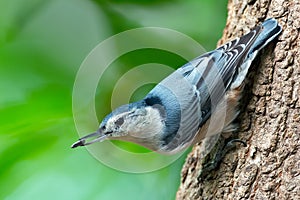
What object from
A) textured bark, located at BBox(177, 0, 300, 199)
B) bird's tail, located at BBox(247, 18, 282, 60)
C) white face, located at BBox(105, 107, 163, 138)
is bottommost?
textured bark, located at BBox(177, 0, 300, 199)

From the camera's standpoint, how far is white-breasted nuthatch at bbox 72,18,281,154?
2078mm

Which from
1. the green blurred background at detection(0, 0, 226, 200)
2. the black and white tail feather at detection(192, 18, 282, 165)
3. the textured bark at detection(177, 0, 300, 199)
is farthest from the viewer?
the green blurred background at detection(0, 0, 226, 200)

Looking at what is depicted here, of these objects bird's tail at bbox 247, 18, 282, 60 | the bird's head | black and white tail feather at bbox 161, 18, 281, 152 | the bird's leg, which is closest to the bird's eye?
the bird's head

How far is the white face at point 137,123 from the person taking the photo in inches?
78.8

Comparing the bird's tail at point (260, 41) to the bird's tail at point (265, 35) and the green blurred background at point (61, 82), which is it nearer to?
the bird's tail at point (265, 35)

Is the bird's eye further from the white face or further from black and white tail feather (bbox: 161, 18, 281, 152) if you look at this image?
black and white tail feather (bbox: 161, 18, 281, 152)

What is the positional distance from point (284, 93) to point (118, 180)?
0.72 metres

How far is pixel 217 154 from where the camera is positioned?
214cm

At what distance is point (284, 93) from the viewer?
6.37 ft

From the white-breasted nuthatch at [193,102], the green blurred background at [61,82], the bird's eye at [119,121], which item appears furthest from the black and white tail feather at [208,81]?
the green blurred background at [61,82]

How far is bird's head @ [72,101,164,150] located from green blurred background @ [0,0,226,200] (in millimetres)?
219

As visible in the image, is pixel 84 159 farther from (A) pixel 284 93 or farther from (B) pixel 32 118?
(A) pixel 284 93

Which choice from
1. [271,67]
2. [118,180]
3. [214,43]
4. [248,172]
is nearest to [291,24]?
[271,67]

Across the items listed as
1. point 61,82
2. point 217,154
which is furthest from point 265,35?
point 61,82
